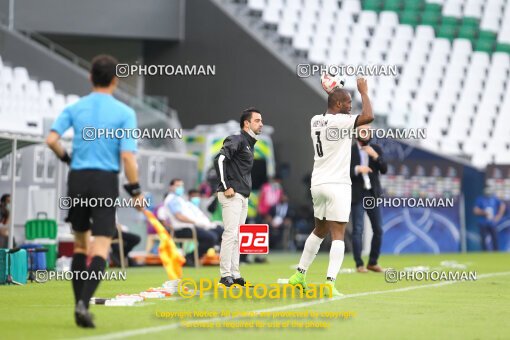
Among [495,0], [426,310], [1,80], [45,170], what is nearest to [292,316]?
[426,310]

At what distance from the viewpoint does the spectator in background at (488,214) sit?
2572 centimetres

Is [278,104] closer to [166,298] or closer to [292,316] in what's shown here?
[166,298]

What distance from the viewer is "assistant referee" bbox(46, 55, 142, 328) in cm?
805

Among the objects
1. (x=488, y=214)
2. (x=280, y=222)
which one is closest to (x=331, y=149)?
(x=280, y=222)

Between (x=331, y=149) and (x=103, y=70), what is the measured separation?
3.24 meters

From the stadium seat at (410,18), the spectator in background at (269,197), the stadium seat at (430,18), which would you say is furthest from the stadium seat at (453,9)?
the spectator in background at (269,197)

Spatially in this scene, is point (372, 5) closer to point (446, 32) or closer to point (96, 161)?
point (446, 32)

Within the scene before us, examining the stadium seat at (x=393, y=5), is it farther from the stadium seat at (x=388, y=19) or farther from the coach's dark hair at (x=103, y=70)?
the coach's dark hair at (x=103, y=70)

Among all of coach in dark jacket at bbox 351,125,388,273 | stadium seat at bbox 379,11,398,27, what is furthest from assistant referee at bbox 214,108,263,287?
stadium seat at bbox 379,11,398,27

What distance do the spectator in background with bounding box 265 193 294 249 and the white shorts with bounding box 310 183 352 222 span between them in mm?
15001

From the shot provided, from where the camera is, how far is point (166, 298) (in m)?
10.7

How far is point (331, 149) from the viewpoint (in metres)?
10.8

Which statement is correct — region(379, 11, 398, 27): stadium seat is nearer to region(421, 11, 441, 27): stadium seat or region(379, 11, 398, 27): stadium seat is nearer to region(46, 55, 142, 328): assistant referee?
region(421, 11, 441, 27): stadium seat

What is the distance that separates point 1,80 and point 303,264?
12.3 m
